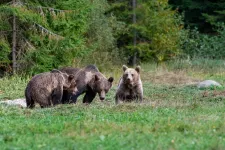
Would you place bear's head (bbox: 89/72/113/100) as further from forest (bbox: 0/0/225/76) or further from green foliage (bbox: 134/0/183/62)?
green foliage (bbox: 134/0/183/62)

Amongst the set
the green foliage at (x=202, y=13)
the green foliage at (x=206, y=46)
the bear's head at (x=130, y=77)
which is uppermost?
the green foliage at (x=202, y=13)

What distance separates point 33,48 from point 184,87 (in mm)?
6251

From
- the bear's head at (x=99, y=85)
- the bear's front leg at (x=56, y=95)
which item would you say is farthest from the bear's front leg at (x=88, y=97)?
the bear's front leg at (x=56, y=95)

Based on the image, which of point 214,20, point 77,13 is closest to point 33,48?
point 77,13

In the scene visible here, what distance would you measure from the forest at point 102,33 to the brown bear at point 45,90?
25.3 ft

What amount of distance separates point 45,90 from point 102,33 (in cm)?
1591

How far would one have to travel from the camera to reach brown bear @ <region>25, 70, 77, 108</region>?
42.0ft

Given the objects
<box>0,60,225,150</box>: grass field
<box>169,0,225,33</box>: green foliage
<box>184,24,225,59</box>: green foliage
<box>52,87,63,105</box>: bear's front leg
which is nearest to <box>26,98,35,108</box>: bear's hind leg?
<box>52,87,63,105</box>: bear's front leg

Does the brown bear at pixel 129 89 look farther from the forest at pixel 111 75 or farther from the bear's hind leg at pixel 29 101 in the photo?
the bear's hind leg at pixel 29 101

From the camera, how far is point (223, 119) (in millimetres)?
9977

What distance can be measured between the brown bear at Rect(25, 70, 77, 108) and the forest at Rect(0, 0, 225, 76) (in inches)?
303

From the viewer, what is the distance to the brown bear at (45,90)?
42.0ft

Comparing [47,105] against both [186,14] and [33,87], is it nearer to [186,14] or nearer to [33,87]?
[33,87]

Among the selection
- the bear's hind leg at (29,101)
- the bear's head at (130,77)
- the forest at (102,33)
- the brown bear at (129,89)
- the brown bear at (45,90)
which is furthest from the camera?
the forest at (102,33)
